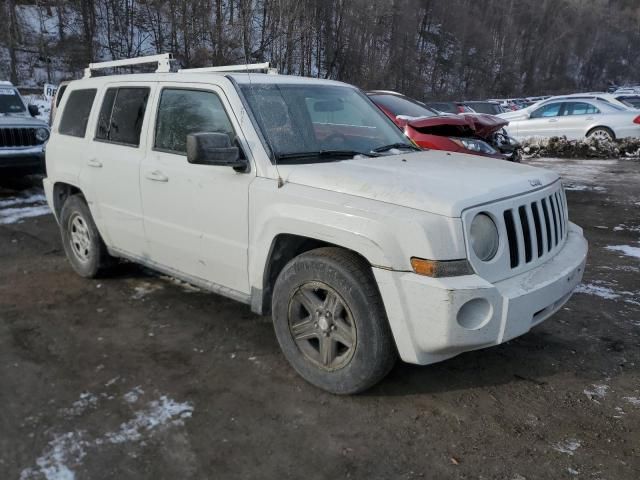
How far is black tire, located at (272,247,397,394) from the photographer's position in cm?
305

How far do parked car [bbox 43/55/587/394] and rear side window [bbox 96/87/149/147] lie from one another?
0.7 inches

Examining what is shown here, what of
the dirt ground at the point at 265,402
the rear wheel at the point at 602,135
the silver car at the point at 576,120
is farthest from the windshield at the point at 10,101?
the rear wheel at the point at 602,135

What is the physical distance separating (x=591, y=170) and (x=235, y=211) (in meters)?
11.7

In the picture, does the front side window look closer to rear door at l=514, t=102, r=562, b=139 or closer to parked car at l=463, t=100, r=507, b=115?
rear door at l=514, t=102, r=562, b=139

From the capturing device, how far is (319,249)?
10.8ft

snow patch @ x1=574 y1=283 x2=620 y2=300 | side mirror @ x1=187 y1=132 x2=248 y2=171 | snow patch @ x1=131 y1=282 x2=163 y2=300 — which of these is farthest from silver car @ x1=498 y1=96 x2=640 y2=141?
side mirror @ x1=187 y1=132 x2=248 y2=171

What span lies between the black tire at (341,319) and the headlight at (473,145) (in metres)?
5.53

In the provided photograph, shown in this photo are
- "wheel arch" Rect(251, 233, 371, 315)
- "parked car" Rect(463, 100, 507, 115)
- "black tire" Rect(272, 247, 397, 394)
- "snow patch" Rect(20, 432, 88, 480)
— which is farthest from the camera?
"parked car" Rect(463, 100, 507, 115)

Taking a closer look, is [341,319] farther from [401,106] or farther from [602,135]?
[602,135]

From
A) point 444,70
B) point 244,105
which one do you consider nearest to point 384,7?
point 444,70

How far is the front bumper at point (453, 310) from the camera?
2.78m

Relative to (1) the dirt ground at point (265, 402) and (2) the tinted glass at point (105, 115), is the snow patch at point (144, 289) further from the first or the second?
(2) the tinted glass at point (105, 115)

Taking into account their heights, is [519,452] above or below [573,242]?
below

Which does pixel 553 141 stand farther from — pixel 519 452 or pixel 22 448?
pixel 22 448
